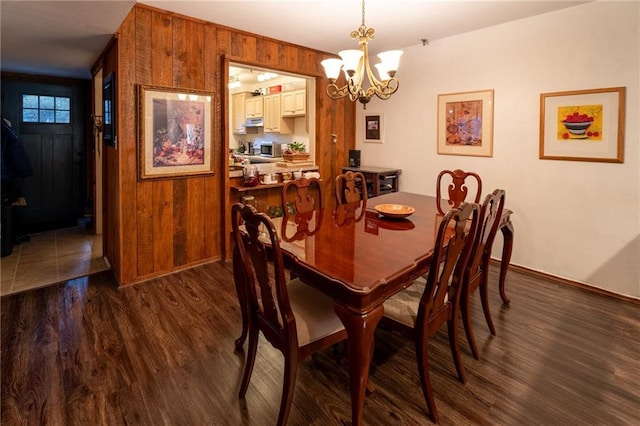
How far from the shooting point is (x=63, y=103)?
5.25 meters

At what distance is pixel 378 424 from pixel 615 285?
2.71 m

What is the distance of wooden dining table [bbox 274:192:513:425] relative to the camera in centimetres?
143

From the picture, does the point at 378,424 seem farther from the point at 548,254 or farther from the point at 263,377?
the point at 548,254

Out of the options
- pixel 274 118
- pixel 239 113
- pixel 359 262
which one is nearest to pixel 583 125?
pixel 359 262

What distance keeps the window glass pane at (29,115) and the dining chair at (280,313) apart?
5.14 m

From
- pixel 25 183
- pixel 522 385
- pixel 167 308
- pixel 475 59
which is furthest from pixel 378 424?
pixel 25 183

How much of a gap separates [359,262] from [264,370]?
945mm

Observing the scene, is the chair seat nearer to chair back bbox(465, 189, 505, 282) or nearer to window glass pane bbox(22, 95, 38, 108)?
chair back bbox(465, 189, 505, 282)

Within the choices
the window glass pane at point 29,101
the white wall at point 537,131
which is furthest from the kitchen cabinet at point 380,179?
the window glass pane at point 29,101

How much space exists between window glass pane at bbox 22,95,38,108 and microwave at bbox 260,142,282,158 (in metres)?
3.51

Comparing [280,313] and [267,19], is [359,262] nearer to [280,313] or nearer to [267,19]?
[280,313]

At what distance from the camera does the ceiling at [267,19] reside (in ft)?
8.36

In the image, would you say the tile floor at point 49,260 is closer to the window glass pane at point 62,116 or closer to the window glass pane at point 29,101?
the window glass pane at point 62,116

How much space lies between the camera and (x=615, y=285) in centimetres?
306
